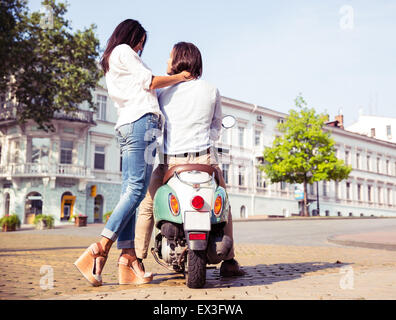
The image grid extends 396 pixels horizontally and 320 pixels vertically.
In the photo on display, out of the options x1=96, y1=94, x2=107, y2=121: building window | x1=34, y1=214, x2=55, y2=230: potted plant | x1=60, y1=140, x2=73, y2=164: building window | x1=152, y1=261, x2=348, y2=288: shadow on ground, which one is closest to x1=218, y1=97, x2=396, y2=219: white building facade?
x1=96, y1=94, x2=107, y2=121: building window

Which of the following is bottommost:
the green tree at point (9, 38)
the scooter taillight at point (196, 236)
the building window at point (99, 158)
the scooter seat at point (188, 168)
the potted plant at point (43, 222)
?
the potted plant at point (43, 222)

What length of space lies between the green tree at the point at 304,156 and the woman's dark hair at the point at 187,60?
31.3 meters

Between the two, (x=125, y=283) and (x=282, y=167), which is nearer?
(x=125, y=283)

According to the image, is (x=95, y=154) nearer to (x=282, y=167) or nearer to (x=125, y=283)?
(x=282, y=167)

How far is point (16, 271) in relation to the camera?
4.57m

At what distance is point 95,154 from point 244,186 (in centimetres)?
1461

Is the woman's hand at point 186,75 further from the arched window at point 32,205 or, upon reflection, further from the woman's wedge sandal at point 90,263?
the arched window at point 32,205

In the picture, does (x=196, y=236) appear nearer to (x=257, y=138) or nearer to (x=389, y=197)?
(x=257, y=138)

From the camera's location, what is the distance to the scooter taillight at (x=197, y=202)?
3.06 m

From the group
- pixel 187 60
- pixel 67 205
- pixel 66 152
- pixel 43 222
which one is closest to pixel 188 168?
pixel 187 60

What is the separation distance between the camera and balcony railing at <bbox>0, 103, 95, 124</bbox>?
28938 millimetres

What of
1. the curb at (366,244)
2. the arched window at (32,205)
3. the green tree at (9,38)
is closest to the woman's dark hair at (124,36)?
the curb at (366,244)

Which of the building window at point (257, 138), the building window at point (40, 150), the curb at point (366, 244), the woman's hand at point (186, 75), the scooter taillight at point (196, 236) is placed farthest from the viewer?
the building window at point (257, 138)
